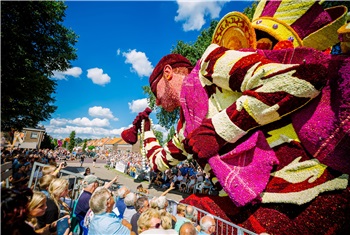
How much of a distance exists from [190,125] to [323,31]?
75.2 inches

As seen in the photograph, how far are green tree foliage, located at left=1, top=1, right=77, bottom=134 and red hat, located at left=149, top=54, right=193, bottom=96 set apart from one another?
6107 mm

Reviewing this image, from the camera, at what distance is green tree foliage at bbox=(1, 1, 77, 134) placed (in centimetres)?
736

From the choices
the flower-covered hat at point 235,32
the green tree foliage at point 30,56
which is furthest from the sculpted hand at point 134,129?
the green tree foliage at point 30,56

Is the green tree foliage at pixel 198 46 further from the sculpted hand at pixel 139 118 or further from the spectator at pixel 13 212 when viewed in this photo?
the spectator at pixel 13 212

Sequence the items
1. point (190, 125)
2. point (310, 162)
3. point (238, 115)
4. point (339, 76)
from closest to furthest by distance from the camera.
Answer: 1. point (339, 76)
2. point (310, 162)
3. point (238, 115)
4. point (190, 125)

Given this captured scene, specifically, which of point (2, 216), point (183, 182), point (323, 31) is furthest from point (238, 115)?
point (183, 182)

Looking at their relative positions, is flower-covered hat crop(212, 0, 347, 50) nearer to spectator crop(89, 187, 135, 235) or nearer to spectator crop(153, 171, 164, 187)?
spectator crop(89, 187, 135, 235)

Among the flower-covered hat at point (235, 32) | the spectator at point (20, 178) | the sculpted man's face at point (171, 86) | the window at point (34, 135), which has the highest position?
the window at point (34, 135)

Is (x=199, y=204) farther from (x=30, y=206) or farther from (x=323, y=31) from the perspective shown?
(x=323, y=31)

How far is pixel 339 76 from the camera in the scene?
1.77 metres

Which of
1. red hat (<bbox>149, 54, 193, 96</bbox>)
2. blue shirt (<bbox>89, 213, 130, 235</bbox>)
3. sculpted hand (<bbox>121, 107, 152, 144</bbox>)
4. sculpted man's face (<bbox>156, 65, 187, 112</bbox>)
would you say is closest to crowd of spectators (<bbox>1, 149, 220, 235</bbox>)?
blue shirt (<bbox>89, 213, 130, 235</bbox>)

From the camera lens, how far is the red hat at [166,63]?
11.5 feet

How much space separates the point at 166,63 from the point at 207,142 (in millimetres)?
1878

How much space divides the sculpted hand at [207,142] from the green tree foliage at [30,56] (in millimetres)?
7410
